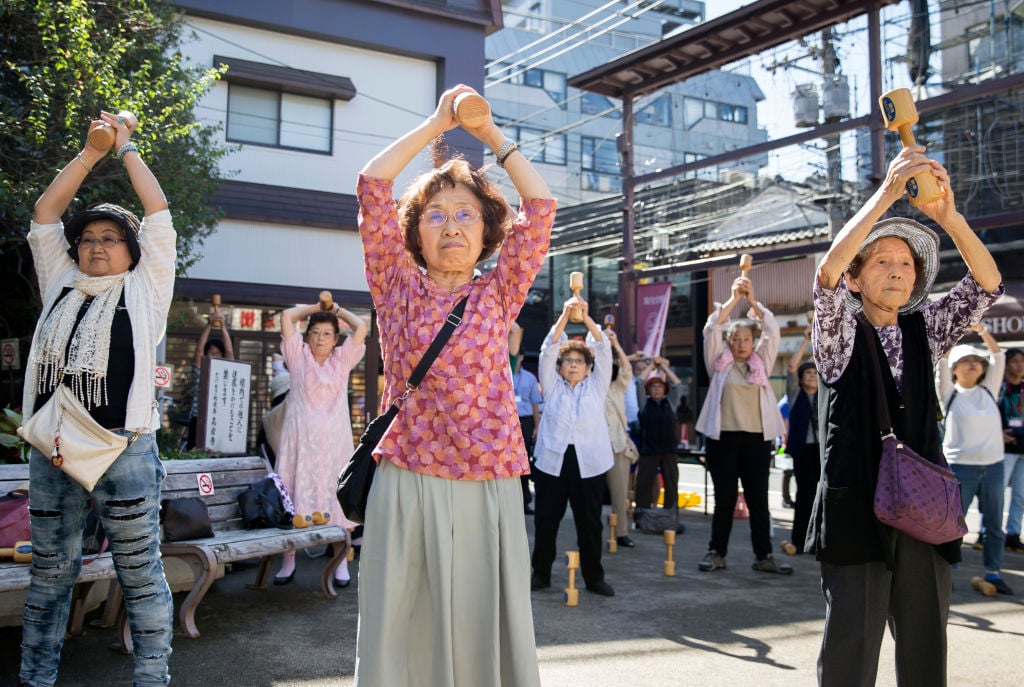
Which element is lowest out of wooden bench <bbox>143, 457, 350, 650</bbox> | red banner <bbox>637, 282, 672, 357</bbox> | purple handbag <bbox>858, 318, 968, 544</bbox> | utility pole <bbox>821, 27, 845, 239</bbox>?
wooden bench <bbox>143, 457, 350, 650</bbox>

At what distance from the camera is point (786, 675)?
4453mm

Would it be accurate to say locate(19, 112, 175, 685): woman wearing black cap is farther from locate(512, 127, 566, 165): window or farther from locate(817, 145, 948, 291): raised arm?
locate(512, 127, 566, 165): window

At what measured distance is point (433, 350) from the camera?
265 centimetres

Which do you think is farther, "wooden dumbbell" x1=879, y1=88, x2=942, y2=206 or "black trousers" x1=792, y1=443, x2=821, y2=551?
"black trousers" x1=792, y1=443, x2=821, y2=551

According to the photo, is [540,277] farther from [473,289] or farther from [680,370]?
[473,289]

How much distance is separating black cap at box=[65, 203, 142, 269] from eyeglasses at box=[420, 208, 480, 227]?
1.48 metres

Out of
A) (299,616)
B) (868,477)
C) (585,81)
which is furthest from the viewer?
(585,81)

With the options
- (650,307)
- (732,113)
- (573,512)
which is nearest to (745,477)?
(573,512)

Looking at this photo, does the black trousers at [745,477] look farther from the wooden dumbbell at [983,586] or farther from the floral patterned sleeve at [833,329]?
the floral patterned sleeve at [833,329]

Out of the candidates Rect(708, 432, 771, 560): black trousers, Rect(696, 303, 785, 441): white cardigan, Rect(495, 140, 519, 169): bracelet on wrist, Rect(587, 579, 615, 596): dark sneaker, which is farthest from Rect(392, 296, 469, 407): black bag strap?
Rect(708, 432, 771, 560): black trousers

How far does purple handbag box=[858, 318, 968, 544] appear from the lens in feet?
9.43

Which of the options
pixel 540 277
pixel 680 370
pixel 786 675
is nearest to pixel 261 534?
pixel 786 675

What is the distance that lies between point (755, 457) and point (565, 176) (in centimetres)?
2905

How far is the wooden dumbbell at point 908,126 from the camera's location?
296cm
